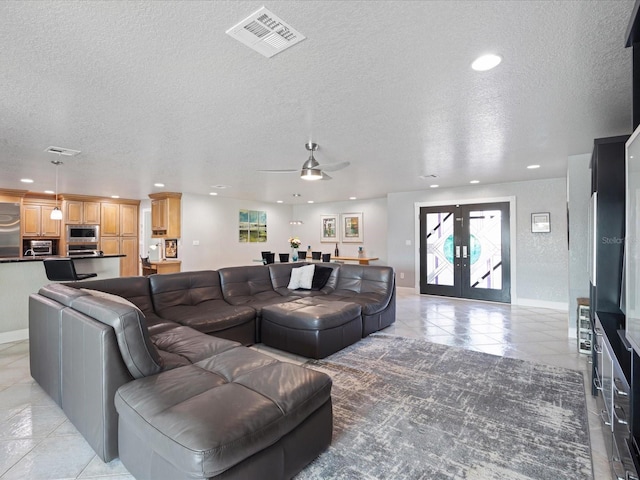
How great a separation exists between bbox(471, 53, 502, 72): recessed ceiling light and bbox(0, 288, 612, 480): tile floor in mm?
2497

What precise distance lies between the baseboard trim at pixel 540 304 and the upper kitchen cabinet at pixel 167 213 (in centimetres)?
767

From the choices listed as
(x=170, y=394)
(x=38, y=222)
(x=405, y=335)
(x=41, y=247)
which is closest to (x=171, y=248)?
(x=41, y=247)

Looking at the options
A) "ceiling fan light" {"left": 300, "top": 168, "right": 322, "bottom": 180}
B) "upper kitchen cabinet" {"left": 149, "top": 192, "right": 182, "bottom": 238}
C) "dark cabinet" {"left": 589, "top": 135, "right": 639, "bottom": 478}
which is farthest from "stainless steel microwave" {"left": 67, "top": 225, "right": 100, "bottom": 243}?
"dark cabinet" {"left": 589, "top": 135, "right": 639, "bottom": 478}

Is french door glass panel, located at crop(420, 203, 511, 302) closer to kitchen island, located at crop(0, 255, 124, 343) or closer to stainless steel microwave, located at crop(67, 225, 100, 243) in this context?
kitchen island, located at crop(0, 255, 124, 343)

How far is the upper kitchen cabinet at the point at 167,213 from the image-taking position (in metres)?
7.77

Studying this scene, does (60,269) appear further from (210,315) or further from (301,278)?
(301,278)

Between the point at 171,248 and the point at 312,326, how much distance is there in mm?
5964

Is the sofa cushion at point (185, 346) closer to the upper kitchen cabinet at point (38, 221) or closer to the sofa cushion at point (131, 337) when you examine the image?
the sofa cushion at point (131, 337)

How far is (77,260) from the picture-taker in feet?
15.9

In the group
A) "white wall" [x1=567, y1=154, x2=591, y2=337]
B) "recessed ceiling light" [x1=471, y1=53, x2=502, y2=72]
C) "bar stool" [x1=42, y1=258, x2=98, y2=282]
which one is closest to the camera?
"recessed ceiling light" [x1=471, y1=53, x2=502, y2=72]

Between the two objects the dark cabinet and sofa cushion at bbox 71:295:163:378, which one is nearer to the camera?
sofa cushion at bbox 71:295:163:378

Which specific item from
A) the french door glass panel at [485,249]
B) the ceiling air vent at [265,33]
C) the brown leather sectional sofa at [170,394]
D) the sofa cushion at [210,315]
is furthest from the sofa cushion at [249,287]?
the french door glass panel at [485,249]

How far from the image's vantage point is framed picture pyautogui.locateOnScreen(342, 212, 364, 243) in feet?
30.5

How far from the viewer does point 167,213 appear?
7758mm
